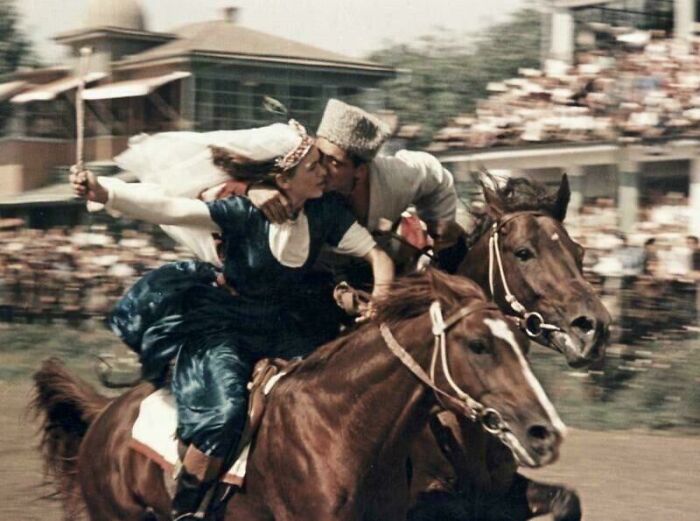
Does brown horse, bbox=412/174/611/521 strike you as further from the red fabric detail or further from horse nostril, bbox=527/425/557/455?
horse nostril, bbox=527/425/557/455

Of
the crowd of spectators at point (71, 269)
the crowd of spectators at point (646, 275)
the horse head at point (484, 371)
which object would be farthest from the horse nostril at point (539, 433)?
the crowd of spectators at point (71, 269)

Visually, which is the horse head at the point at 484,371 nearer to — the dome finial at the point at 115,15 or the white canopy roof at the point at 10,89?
the dome finial at the point at 115,15

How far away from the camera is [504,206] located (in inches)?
275

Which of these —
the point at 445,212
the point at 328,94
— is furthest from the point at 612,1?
the point at 445,212

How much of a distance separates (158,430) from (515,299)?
152cm

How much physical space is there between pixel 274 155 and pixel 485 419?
1513mm

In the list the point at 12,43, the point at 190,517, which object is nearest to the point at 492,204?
the point at 190,517

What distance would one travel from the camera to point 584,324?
654 centimetres

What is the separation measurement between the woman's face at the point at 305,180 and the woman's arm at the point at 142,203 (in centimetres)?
32

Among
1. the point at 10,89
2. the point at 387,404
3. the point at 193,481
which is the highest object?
the point at 387,404

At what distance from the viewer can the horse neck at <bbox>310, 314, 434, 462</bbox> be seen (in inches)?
229

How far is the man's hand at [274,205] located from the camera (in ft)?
20.5

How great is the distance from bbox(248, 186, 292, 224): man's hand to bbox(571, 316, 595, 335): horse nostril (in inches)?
47.7

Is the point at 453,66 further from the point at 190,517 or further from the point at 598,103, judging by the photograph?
the point at 190,517
